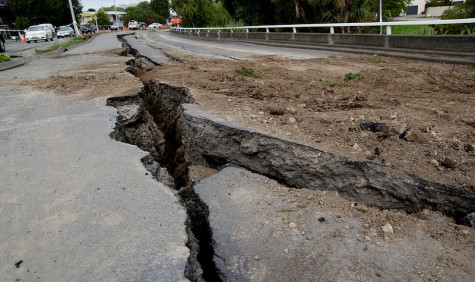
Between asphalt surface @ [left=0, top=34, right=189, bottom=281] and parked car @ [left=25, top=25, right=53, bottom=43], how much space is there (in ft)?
105

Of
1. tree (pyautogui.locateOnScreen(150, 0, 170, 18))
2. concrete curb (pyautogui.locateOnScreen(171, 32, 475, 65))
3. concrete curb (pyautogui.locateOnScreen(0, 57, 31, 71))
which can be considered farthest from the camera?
tree (pyautogui.locateOnScreen(150, 0, 170, 18))

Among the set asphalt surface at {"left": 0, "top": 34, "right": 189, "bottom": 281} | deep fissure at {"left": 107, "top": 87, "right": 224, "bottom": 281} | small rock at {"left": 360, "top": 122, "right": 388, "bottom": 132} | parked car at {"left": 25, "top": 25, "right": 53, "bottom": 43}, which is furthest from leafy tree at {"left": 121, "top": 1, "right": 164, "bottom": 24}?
small rock at {"left": 360, "top": 122, "right": 388, "bottom": 132}

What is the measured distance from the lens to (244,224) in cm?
228

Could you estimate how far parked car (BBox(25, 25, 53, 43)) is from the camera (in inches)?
1202

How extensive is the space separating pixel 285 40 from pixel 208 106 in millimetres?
12473

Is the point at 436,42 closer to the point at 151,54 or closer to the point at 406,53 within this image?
the point at 406,53

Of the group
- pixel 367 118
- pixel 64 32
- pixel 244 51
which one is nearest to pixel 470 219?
pixel 367 118

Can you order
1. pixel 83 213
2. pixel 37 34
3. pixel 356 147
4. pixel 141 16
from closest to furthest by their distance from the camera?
pixel 83 213
pixel 356 147
pixel 37 34
pixel 141 16

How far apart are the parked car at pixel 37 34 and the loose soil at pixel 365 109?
2956cm

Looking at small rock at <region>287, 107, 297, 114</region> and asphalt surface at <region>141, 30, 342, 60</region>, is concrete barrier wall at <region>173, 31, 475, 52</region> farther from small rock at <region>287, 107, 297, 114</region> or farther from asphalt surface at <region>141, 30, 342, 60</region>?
small rock at <region>287, 107, 297, 114</region>

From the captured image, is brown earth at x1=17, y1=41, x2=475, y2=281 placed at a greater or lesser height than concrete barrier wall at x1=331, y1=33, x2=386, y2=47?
lesser

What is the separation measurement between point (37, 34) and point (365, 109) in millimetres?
34487

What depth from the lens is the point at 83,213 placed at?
2.43 m

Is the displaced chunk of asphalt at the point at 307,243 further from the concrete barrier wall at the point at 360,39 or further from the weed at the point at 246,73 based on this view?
the concrete barrier wall at the point at 360,39
